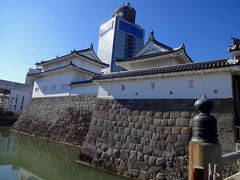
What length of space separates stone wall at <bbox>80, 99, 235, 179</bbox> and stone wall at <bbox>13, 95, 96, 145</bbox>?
336 centimetres

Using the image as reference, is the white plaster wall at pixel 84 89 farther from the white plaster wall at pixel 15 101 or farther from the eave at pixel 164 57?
the white plaster wall at pixel 15 101

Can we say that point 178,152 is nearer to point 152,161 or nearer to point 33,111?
point 152,161

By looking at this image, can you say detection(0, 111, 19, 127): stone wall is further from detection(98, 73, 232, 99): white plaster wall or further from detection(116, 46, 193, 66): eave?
detection(98, 73, 232, 99): white plaster wall

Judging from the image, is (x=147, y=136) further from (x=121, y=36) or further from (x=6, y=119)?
A: (x=121, y=36)

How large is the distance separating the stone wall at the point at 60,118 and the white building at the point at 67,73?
712mm

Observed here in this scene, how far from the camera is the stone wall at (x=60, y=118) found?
13.0 m

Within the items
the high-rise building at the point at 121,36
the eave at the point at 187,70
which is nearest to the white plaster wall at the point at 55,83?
the eave at the point at 187,70

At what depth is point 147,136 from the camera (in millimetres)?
7637

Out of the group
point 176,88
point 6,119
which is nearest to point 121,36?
point 6,119

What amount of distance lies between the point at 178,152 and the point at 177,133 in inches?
23.6

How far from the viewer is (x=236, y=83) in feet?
23.2

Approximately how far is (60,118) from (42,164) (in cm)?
621

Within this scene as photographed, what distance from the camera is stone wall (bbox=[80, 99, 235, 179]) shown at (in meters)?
6.45

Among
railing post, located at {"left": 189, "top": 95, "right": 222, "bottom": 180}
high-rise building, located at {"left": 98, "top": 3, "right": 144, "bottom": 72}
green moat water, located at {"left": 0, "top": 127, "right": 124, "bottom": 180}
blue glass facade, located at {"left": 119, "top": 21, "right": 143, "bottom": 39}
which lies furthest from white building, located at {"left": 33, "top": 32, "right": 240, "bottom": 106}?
blue glass facade, located at {"left": 119, "top": 21, "right": 143, "bottom": 39}
